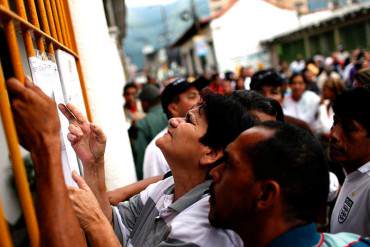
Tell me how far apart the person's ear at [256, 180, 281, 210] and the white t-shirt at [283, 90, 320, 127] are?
4394 millimetres

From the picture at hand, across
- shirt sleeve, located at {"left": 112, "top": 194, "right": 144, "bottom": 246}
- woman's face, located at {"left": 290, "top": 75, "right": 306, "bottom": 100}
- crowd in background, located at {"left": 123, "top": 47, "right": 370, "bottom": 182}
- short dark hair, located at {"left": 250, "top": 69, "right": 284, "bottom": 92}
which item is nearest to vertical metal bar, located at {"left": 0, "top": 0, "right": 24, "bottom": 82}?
shirt sleeve, located at {"left": 112, "top": 194, "right": 144, "bottom": 246}

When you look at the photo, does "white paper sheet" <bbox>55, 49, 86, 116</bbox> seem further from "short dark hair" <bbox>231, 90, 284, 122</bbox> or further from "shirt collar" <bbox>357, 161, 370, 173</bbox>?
"shirt collar" <bbox>357, 161, 370, 173</bbox>

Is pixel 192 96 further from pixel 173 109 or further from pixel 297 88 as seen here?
pixel 297 88

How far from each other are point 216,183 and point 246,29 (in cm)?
3508

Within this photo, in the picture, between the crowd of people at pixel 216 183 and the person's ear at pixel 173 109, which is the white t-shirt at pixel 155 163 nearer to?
the person's ear at pixel 173 109

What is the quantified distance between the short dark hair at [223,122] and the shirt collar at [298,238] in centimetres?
59

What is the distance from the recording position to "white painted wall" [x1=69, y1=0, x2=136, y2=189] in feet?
8.06

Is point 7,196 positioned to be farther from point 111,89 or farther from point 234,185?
point 111,89

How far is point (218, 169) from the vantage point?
5.16 feet

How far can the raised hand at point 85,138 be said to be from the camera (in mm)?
1806

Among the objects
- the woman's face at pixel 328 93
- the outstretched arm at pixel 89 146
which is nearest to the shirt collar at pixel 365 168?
the outstretched arm at pixel 89 146

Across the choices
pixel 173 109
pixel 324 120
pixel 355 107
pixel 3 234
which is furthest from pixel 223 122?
pixel 324 120

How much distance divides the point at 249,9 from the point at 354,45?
42.4 ft

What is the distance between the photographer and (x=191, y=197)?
1.76m
